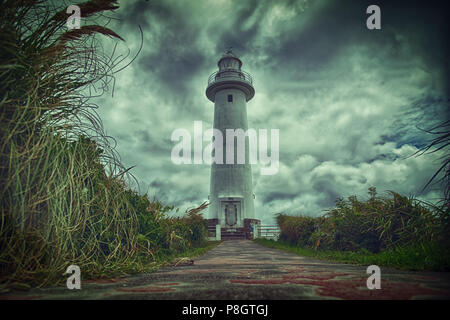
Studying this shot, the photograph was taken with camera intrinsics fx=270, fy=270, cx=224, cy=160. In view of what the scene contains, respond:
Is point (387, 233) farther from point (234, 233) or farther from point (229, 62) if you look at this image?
point (229, 62)

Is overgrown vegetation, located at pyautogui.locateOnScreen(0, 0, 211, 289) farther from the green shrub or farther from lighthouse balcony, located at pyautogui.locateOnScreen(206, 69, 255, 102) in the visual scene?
lighthouse balcony, located at pyautogui.locateOnScreen(206, 69, 255, 102)

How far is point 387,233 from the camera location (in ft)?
13.9

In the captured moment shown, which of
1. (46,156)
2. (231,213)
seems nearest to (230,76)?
(231,213)

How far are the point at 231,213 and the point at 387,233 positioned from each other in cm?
1521

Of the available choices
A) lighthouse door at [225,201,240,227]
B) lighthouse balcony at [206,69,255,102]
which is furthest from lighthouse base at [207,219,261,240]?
lighthouse balcony at [206,69,255,102]

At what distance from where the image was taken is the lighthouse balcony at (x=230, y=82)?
19844mm

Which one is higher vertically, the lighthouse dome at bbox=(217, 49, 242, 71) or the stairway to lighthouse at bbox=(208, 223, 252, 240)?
the lighthouse dome at bbox=(217, 49, 242, 71)

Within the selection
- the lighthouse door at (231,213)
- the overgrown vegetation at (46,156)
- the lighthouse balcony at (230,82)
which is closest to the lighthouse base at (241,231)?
the lighthouse door at (231,213)

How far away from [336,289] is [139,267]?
70.7 inches

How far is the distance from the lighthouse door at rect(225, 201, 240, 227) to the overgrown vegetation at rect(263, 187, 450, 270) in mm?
12422

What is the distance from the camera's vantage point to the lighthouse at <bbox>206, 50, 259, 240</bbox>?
61.5 ft

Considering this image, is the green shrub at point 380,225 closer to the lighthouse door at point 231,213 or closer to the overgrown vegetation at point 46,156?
the overgrown vegetation at point 46,156

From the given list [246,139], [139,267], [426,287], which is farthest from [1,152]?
[246,139]
